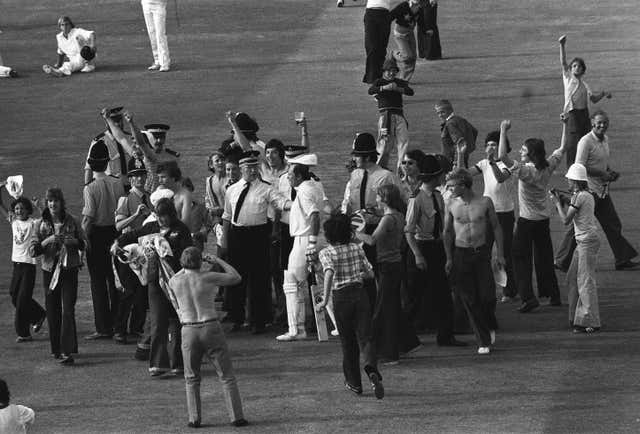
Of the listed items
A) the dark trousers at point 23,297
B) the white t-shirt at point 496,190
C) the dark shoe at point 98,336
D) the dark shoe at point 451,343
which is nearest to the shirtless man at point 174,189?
the dark shoe at point 98,336

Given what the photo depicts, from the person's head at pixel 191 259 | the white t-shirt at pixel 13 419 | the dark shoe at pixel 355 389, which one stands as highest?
the person's head at pixel 191 259

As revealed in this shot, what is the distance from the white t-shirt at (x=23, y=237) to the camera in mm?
15625

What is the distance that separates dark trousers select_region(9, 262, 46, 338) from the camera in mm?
15750

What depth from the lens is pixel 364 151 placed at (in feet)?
50.8

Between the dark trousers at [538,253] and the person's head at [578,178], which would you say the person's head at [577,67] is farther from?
the person's head at [578,178]

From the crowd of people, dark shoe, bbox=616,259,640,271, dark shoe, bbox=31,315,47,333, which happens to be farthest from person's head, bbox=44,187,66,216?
dark shoe, bbox=616,259,640,271

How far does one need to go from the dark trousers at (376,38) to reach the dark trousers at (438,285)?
11.9 metres

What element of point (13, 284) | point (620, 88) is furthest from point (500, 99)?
point (13, 284)

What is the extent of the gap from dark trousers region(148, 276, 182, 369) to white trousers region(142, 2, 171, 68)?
1460 centimetres

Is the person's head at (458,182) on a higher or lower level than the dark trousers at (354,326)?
higher

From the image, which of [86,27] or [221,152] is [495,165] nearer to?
[221,152]

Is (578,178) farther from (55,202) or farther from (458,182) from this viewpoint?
(55,202)

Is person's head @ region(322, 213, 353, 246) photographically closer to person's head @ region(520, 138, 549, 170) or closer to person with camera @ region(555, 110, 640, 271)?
person's head @ region(520, 138, 549, 170)

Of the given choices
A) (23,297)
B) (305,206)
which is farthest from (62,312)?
(305,206)
